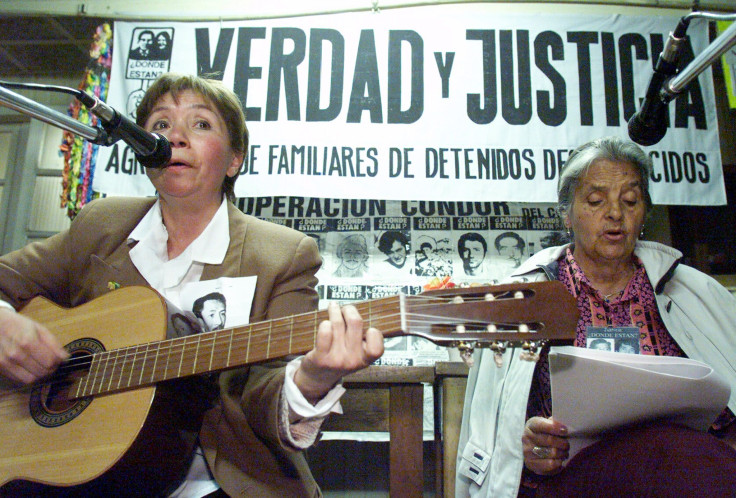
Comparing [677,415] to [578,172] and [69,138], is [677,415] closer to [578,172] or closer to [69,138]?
[578,172]

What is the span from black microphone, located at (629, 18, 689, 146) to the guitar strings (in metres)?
0.65

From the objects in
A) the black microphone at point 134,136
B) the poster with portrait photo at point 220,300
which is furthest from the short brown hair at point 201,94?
the poster with portrait photo at point 220,300

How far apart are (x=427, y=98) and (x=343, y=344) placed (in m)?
1.71

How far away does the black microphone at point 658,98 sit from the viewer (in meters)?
1.10

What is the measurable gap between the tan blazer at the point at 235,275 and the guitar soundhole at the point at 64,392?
0.58 ft

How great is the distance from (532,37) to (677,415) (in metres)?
1.93

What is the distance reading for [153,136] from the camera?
1109mm

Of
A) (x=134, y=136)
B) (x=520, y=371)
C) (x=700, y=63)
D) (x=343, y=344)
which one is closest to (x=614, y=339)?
(x=520, y=371)

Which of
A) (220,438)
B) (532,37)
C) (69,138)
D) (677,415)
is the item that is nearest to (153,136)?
(220,438)

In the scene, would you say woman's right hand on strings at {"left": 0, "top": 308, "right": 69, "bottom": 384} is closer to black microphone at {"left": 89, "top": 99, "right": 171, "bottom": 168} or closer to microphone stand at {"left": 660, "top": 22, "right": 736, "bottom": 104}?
black microphone at {"left": 89, "top": 99, "right": 171, "bottom": 168}

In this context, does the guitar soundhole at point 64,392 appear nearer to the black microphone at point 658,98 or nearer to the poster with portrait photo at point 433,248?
the black microphone at point 658,98

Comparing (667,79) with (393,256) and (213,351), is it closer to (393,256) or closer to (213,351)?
(213,351)

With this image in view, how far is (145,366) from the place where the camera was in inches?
42.0

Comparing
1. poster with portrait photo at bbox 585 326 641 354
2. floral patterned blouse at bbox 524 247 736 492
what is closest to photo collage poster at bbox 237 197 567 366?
floral patterned blouse at bbox 524 247 736 492
